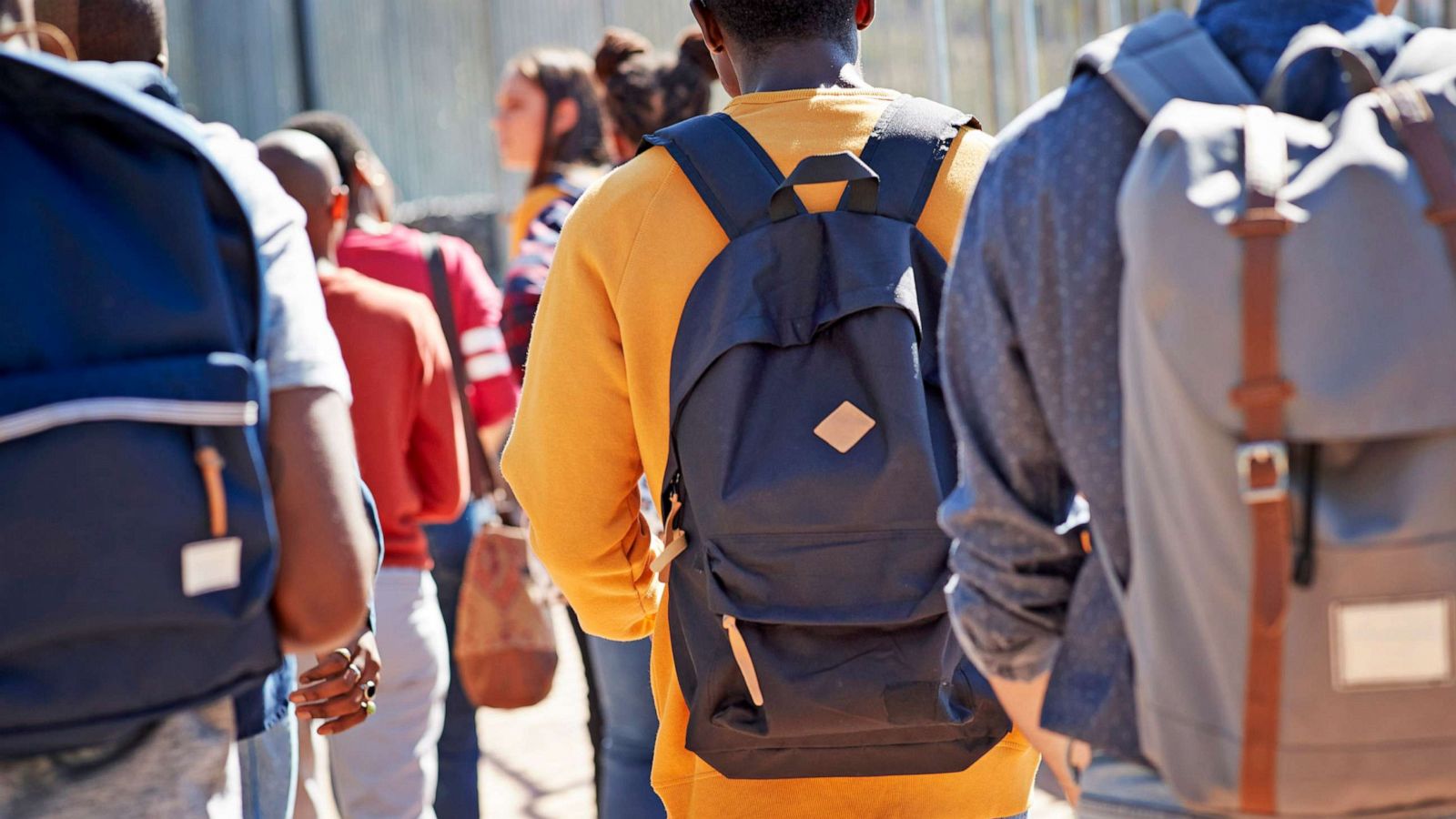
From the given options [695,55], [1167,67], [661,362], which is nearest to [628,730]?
[661,362]

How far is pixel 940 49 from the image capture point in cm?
627

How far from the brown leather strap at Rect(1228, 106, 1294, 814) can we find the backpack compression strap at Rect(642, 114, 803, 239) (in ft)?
3.38

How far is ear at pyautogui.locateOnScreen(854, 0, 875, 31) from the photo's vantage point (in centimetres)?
265

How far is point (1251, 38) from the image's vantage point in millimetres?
1615

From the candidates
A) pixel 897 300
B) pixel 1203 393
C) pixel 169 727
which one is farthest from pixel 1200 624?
pixel 169 727

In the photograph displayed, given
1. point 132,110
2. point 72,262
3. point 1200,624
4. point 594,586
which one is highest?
point 132,110

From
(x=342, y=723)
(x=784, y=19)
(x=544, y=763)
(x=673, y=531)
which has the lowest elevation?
(x=544, y=763)

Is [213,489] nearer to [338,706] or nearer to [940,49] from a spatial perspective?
[338,706]

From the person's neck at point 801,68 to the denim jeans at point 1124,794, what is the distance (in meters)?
1.27

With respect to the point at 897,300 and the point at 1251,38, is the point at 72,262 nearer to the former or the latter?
the point at 897,300

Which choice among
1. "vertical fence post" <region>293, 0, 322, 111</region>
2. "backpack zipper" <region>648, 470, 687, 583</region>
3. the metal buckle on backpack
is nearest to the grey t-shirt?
"backpack zipper" <region>648, 470, 687, 583</region>

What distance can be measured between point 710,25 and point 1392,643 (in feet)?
5.39

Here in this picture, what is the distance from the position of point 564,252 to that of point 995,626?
3.35 ft

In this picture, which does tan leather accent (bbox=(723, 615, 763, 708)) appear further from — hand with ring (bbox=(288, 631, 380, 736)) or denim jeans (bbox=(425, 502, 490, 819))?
denim jeans (bbox=(425, 502, 490, 819))
